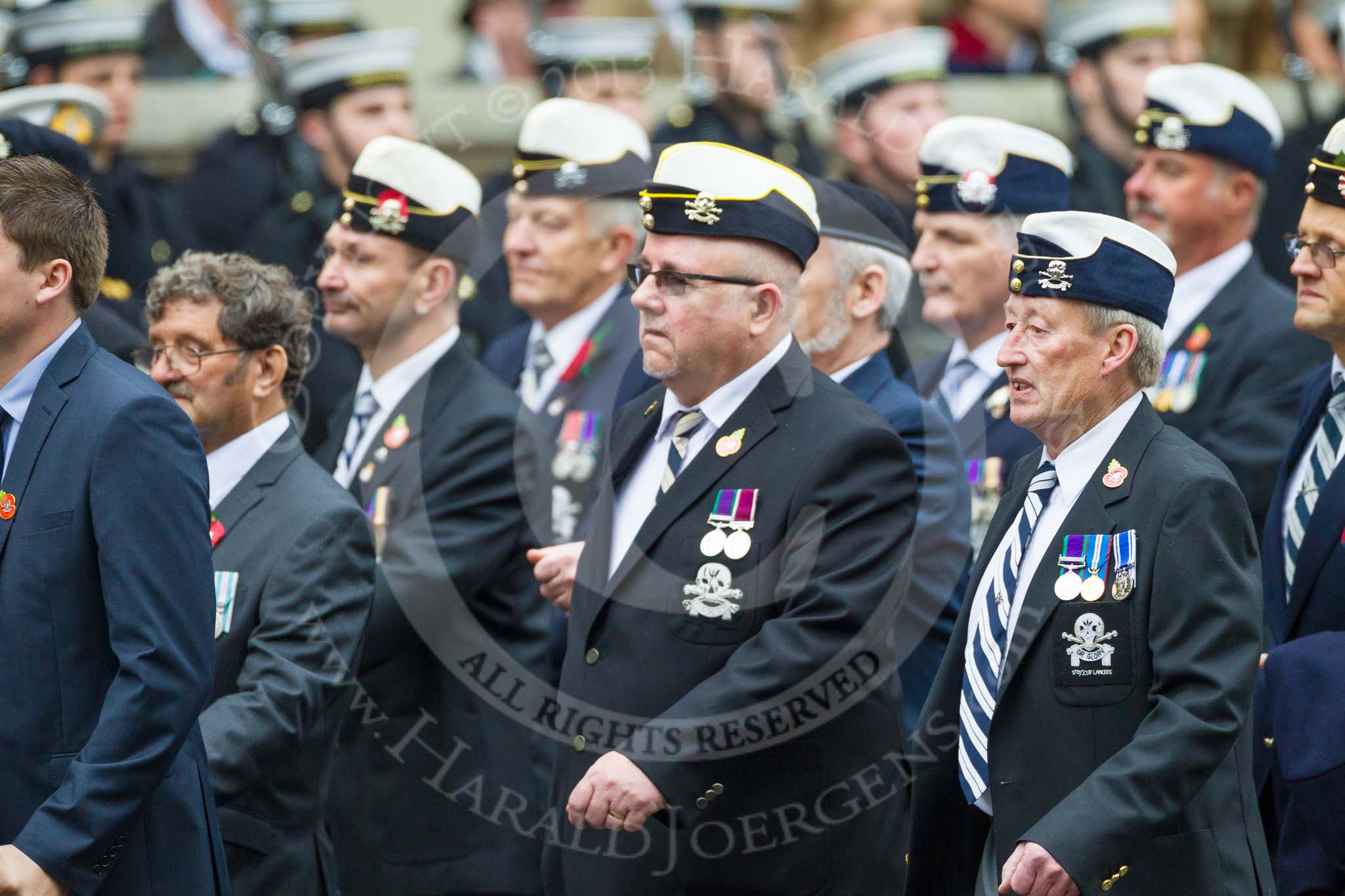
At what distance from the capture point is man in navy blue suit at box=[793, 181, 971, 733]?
5125 mm

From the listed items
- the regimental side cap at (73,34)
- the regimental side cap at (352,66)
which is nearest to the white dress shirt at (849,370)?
the regimental side cap at (352,66)

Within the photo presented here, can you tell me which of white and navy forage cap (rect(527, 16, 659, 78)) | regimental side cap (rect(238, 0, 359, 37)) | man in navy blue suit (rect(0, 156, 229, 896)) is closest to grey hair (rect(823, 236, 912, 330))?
man in navy blue suit (rect(0, 156, 229, 896))

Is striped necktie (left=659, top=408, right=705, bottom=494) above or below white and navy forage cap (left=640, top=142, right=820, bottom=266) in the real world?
below

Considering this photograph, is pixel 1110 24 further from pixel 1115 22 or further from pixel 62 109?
pixel 62 109

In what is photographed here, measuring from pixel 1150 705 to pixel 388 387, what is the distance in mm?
2644

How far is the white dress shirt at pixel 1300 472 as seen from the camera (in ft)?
16.5

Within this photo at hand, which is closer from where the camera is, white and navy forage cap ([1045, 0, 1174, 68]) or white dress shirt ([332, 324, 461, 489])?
white dress shirt ([332, 324, 461, 489])

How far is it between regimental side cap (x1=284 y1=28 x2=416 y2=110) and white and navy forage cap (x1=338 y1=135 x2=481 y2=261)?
8.17 ft

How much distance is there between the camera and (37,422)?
3.66 m

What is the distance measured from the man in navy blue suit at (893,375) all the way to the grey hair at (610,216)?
3.01ft

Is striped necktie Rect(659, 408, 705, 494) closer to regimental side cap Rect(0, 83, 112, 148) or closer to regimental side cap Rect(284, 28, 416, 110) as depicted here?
regimental side cap Rect(0, 83, 112, 148)

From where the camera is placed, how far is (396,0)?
11438mm

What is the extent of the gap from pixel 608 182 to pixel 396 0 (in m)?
5.44

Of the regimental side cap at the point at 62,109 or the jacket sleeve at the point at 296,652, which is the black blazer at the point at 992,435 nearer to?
the jacket sleeve at the point at 296,652
